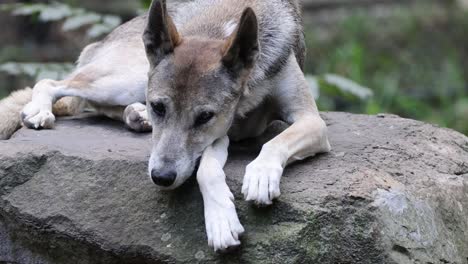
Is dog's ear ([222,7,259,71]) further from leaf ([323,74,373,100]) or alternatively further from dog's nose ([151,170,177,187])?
leaf ([323,74,373,100])

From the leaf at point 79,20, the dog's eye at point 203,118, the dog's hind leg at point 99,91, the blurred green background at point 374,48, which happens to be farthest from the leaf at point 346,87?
the dog's eye at point 203,118

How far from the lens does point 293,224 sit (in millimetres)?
4336

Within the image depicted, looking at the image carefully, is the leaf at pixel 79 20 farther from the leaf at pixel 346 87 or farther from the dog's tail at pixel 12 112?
the leaf at pixel 346 87

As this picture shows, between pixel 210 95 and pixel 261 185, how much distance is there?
0.74m

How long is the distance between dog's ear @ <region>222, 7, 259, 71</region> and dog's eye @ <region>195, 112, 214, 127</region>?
0.35 meters

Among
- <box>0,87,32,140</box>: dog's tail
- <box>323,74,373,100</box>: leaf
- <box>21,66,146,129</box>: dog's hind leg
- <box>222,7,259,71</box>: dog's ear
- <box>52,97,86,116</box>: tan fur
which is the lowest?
<box>323,74,373,100</box>: leaf

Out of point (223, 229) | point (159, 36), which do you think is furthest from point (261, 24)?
point (223, 229)

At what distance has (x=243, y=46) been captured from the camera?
188 inches

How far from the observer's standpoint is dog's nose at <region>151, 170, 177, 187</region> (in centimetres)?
443

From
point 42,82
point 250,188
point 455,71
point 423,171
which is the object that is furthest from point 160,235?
point 455,71

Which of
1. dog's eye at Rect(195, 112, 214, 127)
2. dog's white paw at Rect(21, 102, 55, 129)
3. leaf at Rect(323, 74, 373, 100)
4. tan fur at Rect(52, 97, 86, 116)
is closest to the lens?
dog's eye at Rect(195, 112, 214, 127)

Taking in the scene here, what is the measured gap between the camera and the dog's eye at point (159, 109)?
4746 mm

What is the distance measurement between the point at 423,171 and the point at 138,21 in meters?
2.95

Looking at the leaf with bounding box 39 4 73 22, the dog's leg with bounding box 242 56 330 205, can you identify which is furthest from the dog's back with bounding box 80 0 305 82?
the leaf with bounding box 39 4 73 22
